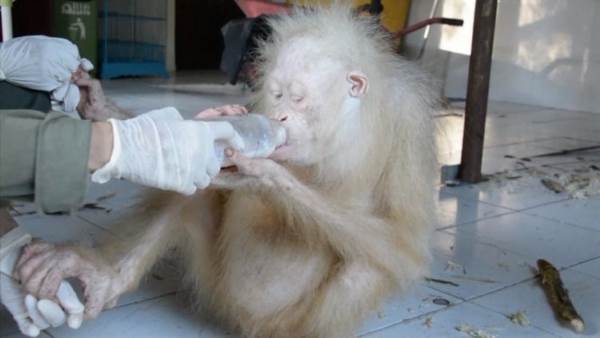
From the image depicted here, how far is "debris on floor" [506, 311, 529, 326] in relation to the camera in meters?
2.07

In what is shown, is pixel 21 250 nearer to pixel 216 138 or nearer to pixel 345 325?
pixel 216 138

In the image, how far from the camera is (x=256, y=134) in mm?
1534

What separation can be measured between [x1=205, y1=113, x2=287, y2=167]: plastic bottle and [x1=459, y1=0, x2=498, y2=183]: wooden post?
2.27m

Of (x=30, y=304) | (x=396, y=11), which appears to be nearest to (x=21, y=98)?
(x=30, y=304)

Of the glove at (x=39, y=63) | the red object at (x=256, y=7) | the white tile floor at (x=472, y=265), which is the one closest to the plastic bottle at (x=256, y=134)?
the white tile floor at (x=472, y=265)

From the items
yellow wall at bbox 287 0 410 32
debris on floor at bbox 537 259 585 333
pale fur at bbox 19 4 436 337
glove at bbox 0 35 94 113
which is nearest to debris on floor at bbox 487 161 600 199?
debris on floor at bbox 537 259 585 333

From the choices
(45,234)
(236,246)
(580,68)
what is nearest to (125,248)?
(236,246)

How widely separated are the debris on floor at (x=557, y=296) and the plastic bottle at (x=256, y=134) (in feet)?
3.40

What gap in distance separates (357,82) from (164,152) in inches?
24.9

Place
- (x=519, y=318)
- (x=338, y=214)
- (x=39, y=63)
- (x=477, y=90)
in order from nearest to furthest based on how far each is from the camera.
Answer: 1. (x=338, y=214)
2. (x=39, y=63)
3. (x=519, y=318)
4. (x=477, y=90)

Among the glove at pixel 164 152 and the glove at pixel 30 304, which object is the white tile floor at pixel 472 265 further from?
the glove at pixel 164 152

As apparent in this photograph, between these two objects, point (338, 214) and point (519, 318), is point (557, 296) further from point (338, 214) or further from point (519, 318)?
point (338, 214)

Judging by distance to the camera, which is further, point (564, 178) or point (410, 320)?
point (564, 178)

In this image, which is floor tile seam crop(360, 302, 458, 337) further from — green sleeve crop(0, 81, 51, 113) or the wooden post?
the wooden post
